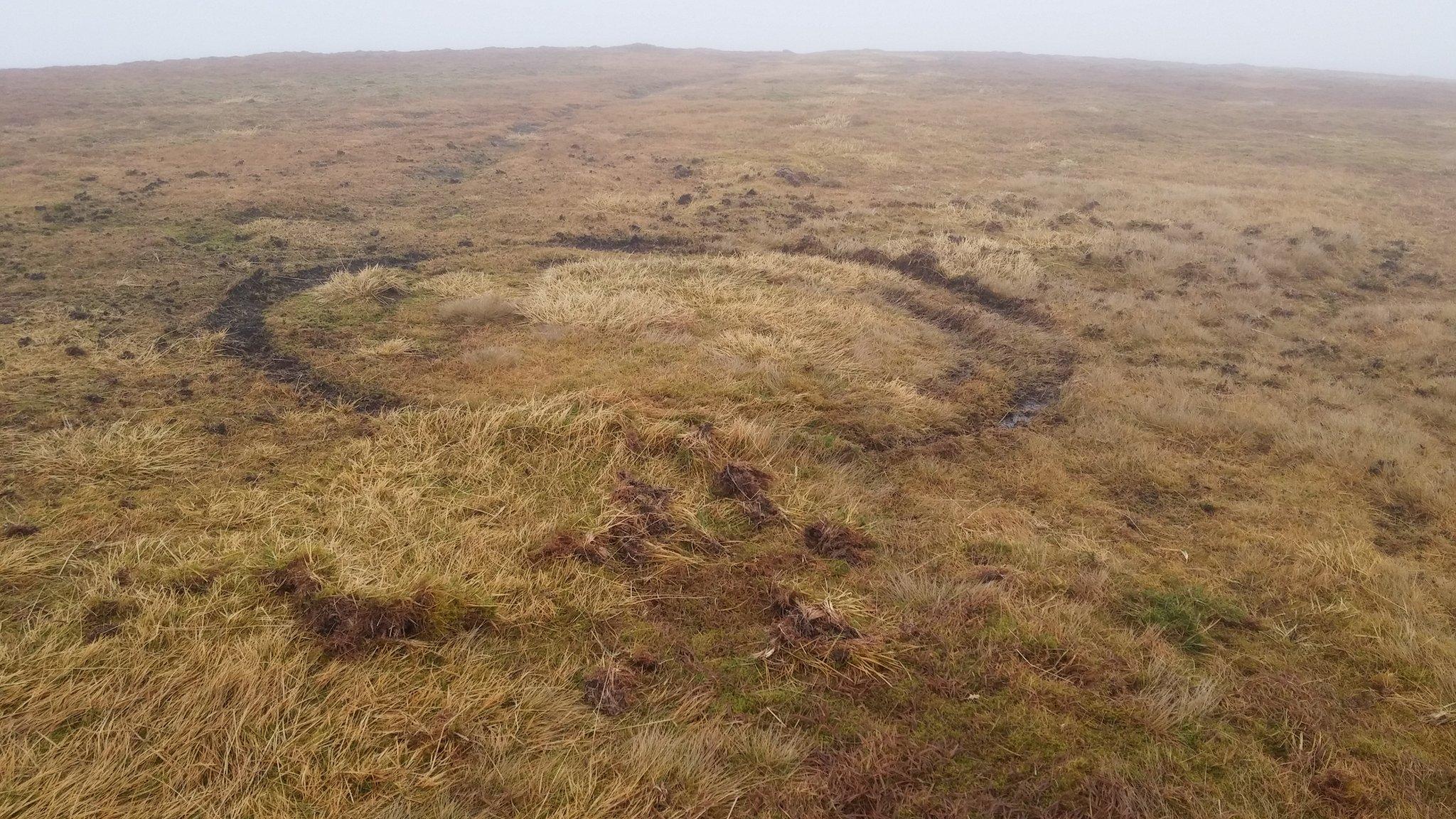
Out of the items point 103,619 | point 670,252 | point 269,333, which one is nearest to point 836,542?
point 103,619

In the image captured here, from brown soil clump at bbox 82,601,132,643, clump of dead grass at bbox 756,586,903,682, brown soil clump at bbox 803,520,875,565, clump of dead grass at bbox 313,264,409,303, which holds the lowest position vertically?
clump of dead grass at bbox 756,586,903,682

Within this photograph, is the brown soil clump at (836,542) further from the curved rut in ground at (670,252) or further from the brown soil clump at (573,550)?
the curved rut in ground at (670,252)

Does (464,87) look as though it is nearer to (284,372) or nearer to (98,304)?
(98,304)

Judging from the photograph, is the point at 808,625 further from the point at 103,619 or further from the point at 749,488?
the point at 103,619

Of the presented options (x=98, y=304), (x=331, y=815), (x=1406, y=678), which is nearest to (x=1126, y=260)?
(x=1406, y=678)

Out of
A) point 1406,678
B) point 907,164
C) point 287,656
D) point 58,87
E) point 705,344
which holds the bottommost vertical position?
point 1406,678

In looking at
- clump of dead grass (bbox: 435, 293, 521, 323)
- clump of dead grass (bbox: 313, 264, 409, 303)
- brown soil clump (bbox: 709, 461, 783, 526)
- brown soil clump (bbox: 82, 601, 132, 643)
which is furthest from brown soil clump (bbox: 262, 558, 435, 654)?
clump of dead grass (bbox: 313, 264, 409, 303)

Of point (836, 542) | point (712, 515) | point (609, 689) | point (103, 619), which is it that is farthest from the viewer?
point (712, 515)

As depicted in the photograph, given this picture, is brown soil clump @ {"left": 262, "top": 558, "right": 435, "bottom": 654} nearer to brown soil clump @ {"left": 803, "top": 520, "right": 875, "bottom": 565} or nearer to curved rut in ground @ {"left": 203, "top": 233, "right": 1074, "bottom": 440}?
brown soil clump @ {"left": 803, "top": 520, "right": 875, "bottom": 565}

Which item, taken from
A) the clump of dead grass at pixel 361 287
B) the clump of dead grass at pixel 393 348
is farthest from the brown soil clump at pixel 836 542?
the clump of dead grass at pixel 361 287
